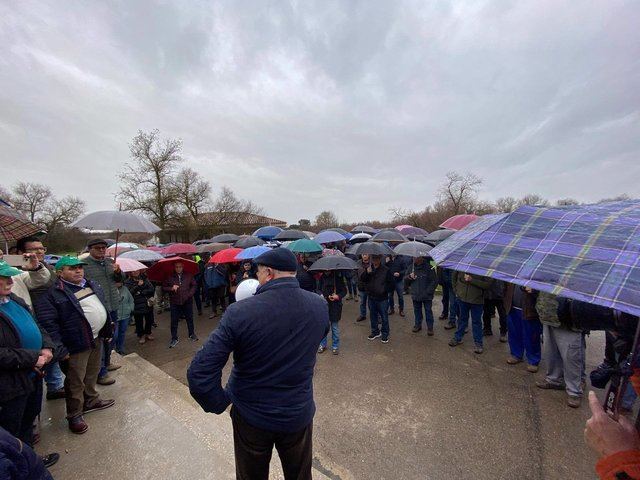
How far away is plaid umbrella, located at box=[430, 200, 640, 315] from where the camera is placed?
127cm

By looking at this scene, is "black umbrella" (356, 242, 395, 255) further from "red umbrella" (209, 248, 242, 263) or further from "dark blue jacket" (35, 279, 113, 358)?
"dark blue jacket" (35, 279, 113, 358)

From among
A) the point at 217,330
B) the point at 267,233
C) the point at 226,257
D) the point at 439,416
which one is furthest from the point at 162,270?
the point at 267,233

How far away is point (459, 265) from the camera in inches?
67.4

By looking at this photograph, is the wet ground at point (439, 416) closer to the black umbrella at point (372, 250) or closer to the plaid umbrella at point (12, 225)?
the black umbrella at point (372, 250)

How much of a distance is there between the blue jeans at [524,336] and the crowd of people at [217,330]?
1 centimetres

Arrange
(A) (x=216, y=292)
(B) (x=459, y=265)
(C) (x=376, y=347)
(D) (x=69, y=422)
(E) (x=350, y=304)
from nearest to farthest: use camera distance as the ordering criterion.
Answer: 1. (B) (x=459, y=265)
2. (D) (x=69, y=422)
3. (C) (x=376, y=347)
4. (A) (x=216, y=292)
5. (E) (x=350, y=304)

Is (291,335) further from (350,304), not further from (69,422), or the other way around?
(350,304)

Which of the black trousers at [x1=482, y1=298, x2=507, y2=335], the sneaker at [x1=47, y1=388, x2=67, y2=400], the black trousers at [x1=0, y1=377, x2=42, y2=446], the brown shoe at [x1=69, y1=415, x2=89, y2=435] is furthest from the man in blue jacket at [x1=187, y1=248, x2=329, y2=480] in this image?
the black trousers at [x1=482, y1=298, x2=507, y2=335]

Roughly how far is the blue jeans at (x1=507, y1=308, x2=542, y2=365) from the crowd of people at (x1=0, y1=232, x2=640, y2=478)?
1 centimetres

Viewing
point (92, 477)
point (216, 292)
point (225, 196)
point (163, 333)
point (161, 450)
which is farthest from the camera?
point (225, 196)

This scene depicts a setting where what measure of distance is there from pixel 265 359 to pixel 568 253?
1.77 meters

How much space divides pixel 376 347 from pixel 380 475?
2721 millimetres

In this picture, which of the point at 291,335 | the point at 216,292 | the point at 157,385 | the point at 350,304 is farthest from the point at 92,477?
the point at 350,304

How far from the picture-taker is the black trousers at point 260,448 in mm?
1767
